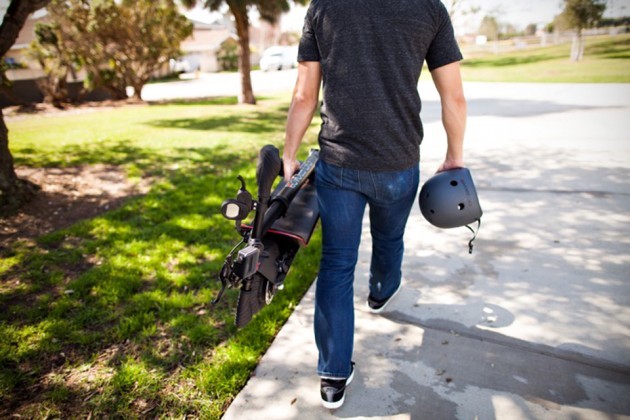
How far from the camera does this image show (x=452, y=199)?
216 cm

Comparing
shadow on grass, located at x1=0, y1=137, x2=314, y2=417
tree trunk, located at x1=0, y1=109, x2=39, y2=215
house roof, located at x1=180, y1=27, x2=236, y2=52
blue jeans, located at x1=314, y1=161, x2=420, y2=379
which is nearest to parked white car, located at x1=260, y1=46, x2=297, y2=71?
house roof, located at x1=180, y1=27, x2=236, y2=52

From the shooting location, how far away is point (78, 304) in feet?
9.70

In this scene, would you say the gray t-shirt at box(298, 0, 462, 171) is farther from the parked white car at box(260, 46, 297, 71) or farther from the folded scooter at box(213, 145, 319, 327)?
the parked white car at box(260, 46, 297, 71)

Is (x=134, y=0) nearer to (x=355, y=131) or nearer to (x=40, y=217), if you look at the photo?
(x=40, y=217)

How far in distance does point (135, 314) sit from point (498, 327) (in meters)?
2.55

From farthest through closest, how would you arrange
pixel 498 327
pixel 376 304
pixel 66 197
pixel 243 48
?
pixel 243 48 < pixel 66 197 < pixel 376 304 < pixel 498 327

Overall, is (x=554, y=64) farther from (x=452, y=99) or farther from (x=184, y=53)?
(x=452, y=99)

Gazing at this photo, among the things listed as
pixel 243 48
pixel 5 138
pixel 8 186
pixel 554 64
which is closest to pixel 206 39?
pixel 243 48

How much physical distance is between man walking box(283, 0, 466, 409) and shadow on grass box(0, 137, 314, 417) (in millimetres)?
801

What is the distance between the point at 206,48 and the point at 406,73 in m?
51.4

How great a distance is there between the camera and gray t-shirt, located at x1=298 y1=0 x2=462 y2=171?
1631 millimetres

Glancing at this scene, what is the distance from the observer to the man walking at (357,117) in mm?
1651

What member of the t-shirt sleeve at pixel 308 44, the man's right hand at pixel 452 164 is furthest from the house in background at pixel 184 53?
the man's right hand at pixel 452 164

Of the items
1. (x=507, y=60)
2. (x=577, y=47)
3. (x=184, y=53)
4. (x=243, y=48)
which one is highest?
(x=184, y=53)
